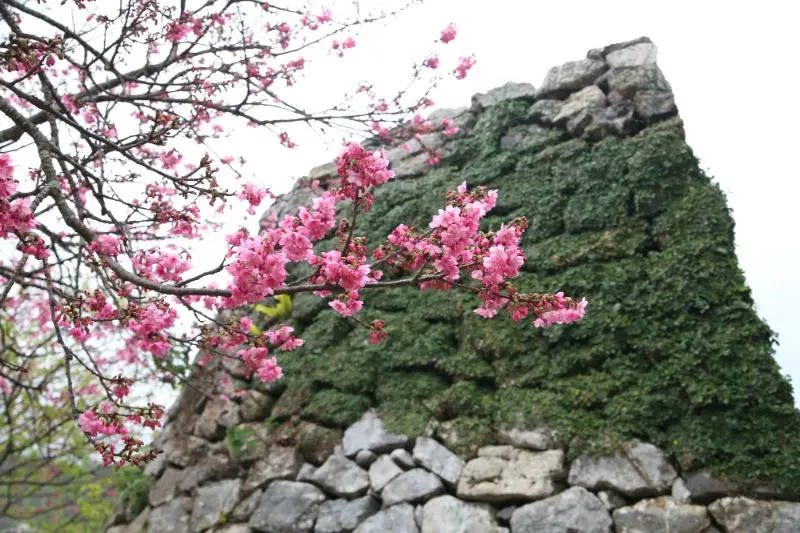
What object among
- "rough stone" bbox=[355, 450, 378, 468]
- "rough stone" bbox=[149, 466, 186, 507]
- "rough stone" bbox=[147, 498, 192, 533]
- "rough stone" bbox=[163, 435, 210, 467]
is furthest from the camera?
"rough stone" bbox=[163, 435, 210, 467]

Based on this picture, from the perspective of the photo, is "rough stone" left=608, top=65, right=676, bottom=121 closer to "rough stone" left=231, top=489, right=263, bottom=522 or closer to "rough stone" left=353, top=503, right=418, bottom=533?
"rough stone" left=353, top=503, right=418, bottom=533

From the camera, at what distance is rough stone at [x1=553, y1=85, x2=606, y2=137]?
5.66m

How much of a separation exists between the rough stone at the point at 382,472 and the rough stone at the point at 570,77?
4.12 m

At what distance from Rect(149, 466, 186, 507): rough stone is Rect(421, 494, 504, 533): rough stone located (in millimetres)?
2711

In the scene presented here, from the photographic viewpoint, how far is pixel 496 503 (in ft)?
13.1

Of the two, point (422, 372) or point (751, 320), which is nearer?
point (751, 320)

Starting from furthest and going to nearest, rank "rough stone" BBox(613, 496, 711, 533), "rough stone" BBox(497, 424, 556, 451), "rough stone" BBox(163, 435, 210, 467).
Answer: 1. "rough stone" BBox(163, 435, 210, 467)
2. "rough stone" BBox(497, 424, 556, 451)
3. "rough stone" BBox(613, 496, 711, 533)

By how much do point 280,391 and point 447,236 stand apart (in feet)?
12.9

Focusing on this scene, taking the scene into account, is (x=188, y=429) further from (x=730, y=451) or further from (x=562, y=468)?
(x=730, y=451)

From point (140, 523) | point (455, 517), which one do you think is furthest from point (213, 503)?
point (455, 517)

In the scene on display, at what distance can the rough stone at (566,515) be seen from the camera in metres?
3.61

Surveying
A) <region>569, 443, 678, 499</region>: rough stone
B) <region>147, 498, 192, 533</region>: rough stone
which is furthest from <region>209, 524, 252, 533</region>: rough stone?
<region>569, 443, 678, 499</region>: rough stone

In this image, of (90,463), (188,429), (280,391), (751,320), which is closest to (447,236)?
(751,320)

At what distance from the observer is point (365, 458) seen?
Result: 15.2 feet
